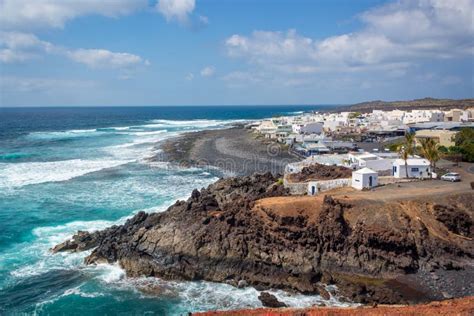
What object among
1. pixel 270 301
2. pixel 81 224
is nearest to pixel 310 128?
pixel 81 224

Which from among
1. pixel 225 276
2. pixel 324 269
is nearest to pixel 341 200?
pixel 324 269

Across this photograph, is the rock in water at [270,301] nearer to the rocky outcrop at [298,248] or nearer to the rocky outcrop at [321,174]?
the rocky outcrop at [298,248]

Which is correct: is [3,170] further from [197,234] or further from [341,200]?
[341,200]

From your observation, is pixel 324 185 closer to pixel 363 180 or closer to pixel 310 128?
pixel 363 180

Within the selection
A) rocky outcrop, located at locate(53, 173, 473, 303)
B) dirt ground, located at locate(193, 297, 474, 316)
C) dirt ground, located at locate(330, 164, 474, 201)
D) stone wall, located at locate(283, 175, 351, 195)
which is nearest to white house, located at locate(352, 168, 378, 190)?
dirt ground, located at locate(330, 164, 474, 201)

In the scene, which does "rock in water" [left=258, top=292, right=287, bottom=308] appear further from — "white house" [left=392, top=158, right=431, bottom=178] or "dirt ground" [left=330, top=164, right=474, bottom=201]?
"white house" [left=392, top=158, right=431, bottom=178]

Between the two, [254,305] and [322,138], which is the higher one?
[322,138]

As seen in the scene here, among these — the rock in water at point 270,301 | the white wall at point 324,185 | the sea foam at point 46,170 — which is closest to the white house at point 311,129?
the sea foam at point 46,170
